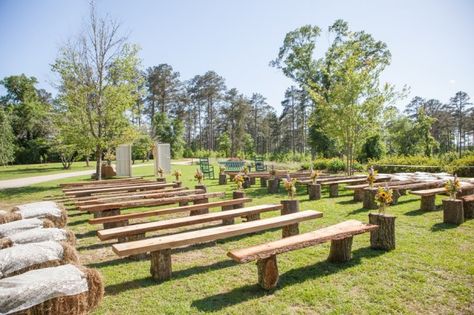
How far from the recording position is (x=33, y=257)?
2947mm

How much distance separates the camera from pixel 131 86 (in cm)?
1537

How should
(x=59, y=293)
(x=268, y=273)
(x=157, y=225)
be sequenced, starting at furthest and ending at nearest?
(x=157, y=225) → (x=268, y=273) → (x=59, y=293)

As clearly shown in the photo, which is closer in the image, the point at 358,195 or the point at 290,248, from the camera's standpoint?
the point at 290,248

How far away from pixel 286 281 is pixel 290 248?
0.48 m

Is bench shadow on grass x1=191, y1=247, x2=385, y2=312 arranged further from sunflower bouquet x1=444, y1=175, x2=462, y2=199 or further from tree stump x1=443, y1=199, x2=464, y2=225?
sunflower bouquet x1=444, y1=175, x2=462, y2=199

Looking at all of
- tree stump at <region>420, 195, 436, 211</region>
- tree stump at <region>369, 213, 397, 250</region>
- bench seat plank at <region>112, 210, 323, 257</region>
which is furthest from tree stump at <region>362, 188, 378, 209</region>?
bench seat plank at <region>112, 210, 323, 257</region>

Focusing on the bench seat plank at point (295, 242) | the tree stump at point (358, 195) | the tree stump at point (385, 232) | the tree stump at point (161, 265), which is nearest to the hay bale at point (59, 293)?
the tree stump at point (161, 265)

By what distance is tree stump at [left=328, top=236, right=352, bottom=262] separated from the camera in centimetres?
425

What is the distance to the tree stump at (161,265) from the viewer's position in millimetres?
3822

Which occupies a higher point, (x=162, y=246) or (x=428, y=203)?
(x=162, y=246)

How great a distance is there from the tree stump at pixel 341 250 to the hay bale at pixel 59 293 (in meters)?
3.01

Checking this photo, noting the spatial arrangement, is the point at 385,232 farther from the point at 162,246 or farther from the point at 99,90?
the point at 99,90

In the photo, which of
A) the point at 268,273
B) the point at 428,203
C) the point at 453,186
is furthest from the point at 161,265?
the point at 428,203

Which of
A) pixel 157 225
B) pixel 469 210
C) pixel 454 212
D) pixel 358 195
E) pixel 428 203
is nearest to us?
pixel 157 225
